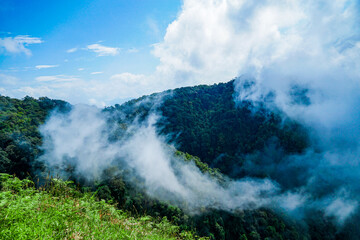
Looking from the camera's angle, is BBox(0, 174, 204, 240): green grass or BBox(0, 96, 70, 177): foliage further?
BBox(0, 96, 70, 177): foliage

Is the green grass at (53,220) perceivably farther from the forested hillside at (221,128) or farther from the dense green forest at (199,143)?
the forested hillside at (221,128)

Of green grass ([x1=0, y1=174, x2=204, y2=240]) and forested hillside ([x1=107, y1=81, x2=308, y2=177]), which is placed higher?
forested hillside ([x1=107, y1=81, x2=308, y2=177])

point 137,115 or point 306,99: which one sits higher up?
point 306,99

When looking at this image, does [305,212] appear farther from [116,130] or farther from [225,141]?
[116,130]

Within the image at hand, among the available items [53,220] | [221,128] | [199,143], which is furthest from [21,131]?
[221,128]

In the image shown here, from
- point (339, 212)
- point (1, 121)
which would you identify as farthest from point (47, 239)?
point (339, 212)

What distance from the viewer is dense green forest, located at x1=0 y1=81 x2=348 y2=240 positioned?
2783cm

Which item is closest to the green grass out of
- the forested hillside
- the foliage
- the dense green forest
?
the dense green forest

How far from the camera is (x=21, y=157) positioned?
2870 cm

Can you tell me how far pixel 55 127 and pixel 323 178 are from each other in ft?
321

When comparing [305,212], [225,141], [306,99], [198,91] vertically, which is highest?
[306,99]

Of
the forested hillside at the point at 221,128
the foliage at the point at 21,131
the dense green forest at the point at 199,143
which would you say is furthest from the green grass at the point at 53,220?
the forested hillside at the point at 221,128

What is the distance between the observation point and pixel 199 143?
80625 mm

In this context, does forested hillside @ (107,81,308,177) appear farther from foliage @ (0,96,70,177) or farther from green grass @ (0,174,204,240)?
green grass @ (0,174,204,240)
